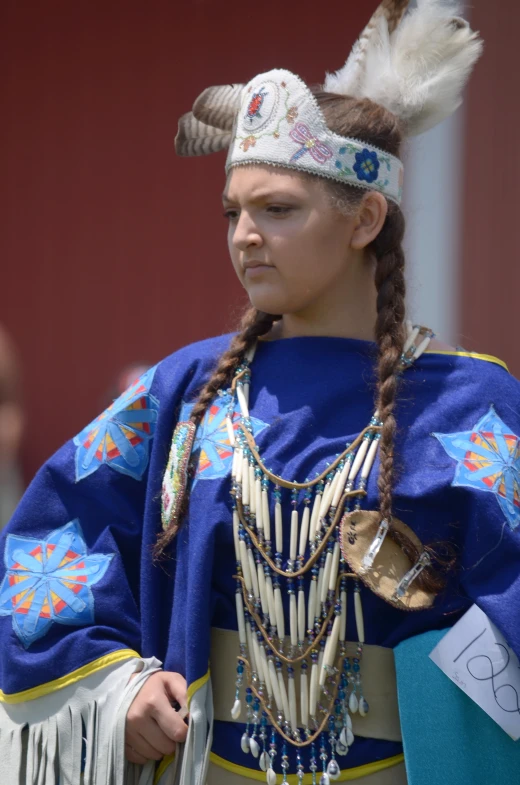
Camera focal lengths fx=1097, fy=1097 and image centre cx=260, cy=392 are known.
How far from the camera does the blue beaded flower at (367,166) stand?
1904mm

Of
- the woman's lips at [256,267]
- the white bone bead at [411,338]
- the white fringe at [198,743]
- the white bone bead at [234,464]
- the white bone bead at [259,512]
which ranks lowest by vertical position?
the white fringe at [198,743]

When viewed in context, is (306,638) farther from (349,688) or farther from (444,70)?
(444,70)

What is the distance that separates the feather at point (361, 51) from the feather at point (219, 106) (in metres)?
0.18

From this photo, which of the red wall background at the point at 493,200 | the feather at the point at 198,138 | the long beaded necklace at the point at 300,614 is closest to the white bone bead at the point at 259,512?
the long beaded necklace at the point at 300,614

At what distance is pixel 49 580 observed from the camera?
1.93m

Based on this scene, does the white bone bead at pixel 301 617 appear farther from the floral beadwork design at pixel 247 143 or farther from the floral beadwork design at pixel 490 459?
the floral beadwork design at pixel 247 143

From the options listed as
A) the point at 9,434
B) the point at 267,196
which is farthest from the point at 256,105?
the point at 9,434

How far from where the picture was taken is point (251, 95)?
196cm

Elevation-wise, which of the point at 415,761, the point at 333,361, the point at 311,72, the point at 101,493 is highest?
the point at 311,72

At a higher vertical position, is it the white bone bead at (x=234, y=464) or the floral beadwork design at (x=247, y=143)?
the floral beadwork design at (x=247, y=143)

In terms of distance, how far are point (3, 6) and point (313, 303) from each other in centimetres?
277

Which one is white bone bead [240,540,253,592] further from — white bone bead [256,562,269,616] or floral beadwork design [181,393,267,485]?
floral beadwork design [181,393,267,485]

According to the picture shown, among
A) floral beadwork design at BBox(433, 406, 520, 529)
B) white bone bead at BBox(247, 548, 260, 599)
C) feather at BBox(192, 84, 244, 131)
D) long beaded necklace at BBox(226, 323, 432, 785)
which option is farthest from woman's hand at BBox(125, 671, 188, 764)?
feather at BBox(192, 84, 244, 131)

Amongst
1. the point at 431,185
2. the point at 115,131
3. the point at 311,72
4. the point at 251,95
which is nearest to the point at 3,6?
the point at 115,131
